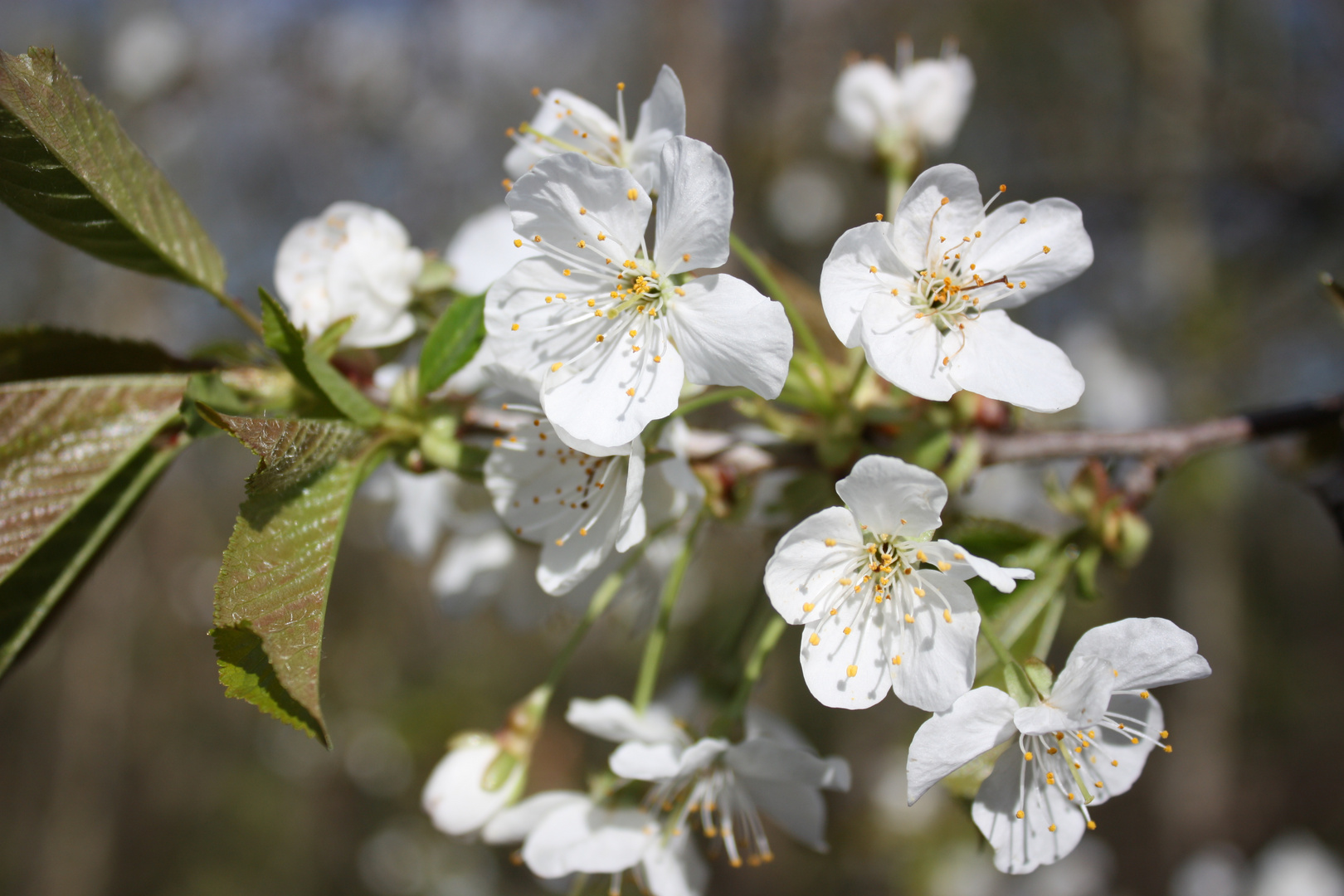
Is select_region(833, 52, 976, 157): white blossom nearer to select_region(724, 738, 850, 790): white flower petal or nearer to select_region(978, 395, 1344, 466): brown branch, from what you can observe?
select_region(978, 395, 1344, 466): brown branch

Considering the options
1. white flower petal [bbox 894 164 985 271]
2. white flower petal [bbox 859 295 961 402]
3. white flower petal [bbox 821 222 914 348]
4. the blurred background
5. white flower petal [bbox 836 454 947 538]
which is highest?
white flower petal [bbox 894 164 985 271]

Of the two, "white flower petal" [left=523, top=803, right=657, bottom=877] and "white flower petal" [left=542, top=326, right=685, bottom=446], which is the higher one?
"white flower petal" [left=542, top=326, right=685, bottom=446]

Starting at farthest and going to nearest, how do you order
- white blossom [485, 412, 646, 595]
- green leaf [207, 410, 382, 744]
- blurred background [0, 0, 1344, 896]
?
blurred background [0, 0, 1344, 896]
white blossom [485, 412, 646, 595]
green leaf [207, 410, 382, 744]

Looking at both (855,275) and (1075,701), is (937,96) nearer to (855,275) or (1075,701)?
(855,275)

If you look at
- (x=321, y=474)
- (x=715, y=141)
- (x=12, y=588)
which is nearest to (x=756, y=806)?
(x=321, y=474)

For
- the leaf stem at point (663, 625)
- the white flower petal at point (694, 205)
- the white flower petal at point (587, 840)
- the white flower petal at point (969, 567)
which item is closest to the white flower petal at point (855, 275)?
the white flower petal at point (694, 205)

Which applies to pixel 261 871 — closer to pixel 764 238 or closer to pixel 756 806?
pixel 764 238

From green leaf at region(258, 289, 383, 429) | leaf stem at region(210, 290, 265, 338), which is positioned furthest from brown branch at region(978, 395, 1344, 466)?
leaf stem at region(210, 290, 265, 338)

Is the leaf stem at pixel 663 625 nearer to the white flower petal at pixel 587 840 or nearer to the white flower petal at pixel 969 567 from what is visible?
the white flower petal at pixel 587 840
